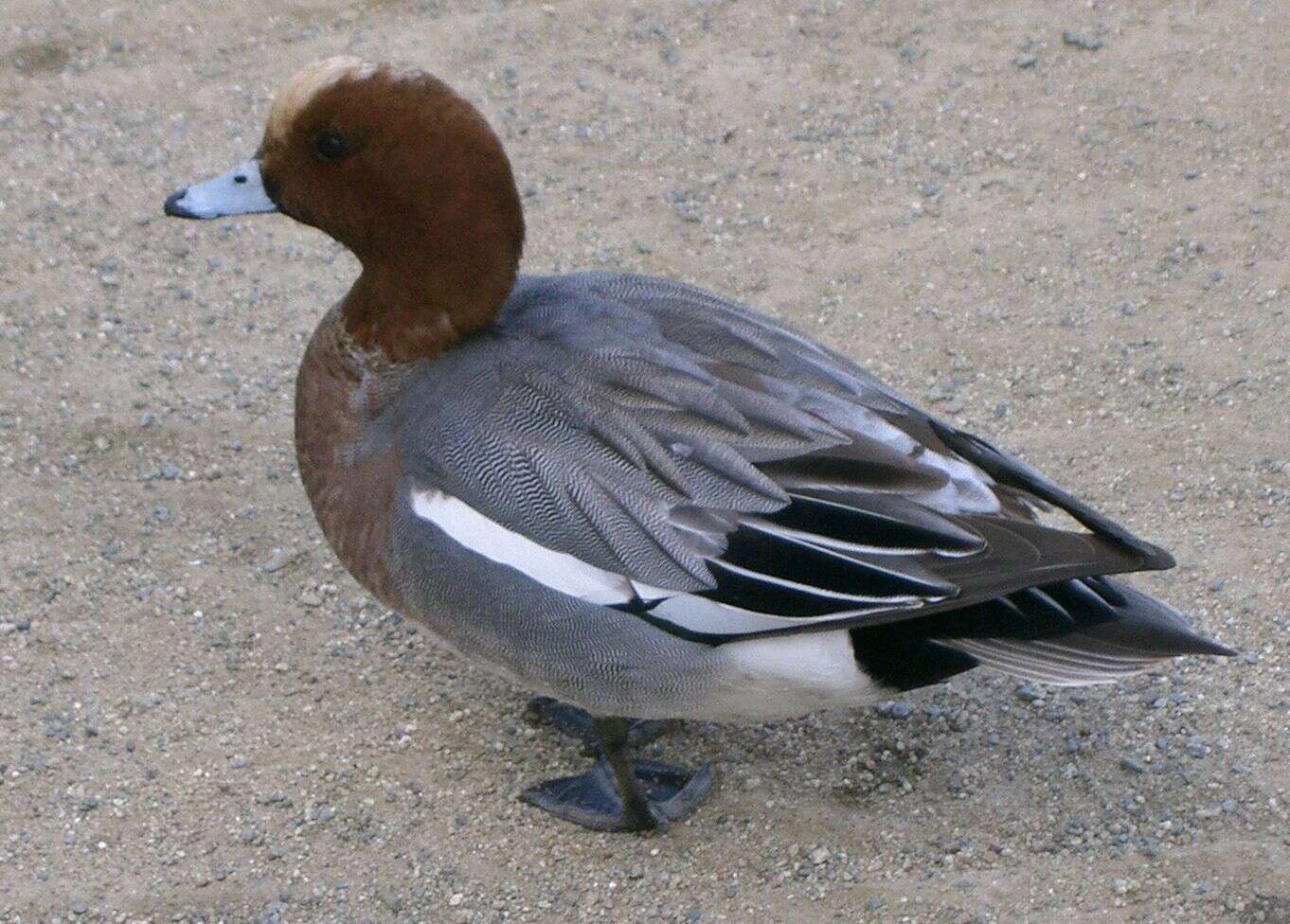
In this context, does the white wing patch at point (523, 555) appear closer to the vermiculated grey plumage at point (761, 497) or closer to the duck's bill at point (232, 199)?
the vermiculated grey plumage at point (761, 497)

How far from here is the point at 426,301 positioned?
366 cm

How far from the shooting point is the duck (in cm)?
329

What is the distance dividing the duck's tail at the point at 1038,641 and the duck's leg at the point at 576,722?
0.78 meters

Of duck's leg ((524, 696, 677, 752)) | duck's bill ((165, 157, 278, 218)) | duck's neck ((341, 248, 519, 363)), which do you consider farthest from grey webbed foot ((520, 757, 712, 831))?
duck's bill ((165, 157, 278, 218))

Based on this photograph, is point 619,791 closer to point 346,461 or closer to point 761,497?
point 761,497

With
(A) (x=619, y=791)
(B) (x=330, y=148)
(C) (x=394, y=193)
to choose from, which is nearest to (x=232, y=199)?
(B) (x=330, y=148)

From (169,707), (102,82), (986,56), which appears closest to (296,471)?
(169,707)

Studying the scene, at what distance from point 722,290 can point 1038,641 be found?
2.08 metres

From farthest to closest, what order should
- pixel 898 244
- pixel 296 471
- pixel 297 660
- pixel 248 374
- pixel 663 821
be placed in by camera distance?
pixel 898 244
pixel 248 374
pixel 296 471
pixel 297 660
pixel 663 821

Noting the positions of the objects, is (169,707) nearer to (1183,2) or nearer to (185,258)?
(185,258)

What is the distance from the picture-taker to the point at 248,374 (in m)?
4.93

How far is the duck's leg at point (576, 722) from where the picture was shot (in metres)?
3.98

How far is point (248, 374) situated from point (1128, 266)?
250 cm

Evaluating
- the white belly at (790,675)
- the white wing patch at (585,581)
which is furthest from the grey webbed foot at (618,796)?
the white wing patch at (585,581)
